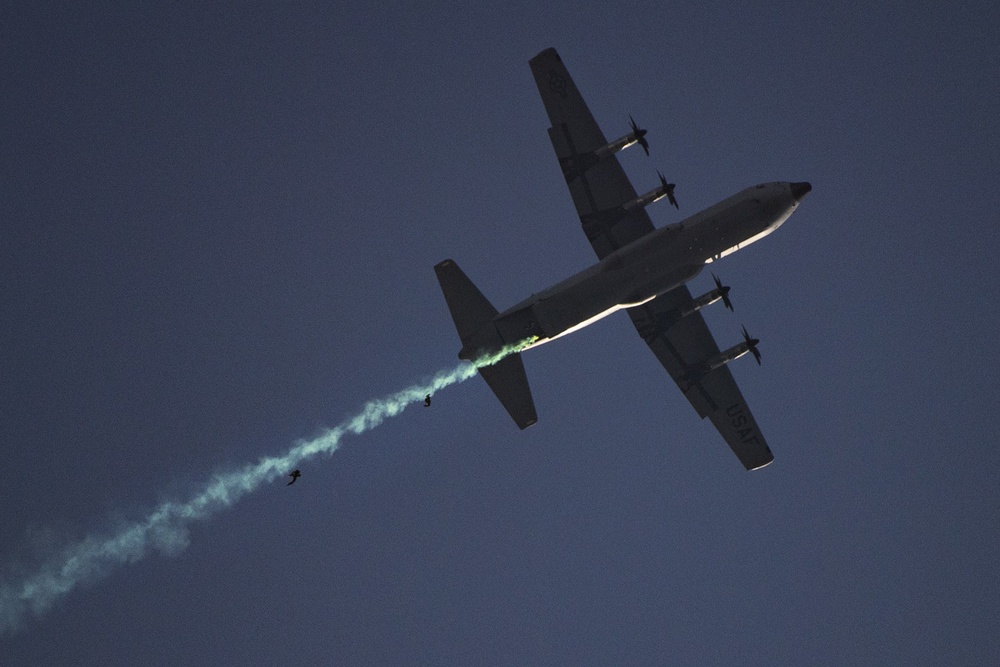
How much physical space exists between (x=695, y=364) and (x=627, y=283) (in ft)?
32.2

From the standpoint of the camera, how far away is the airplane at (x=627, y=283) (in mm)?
60344

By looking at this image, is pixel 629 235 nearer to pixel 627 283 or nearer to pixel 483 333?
pixel 627 283

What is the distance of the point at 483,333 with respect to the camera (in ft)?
202

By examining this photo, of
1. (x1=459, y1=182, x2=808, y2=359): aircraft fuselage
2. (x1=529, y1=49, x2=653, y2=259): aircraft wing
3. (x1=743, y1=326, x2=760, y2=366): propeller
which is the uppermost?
(x1=529, y1=49, x2=653, y2=259): aircraft wing

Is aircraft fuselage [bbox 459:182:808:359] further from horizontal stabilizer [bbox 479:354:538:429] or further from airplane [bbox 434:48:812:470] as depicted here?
horizontal stabilizer [bbox 479:354:538:429]

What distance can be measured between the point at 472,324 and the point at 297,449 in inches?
487

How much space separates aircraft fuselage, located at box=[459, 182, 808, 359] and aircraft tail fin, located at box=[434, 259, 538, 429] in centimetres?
151

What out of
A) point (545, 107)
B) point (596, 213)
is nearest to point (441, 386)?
point (596, 213)

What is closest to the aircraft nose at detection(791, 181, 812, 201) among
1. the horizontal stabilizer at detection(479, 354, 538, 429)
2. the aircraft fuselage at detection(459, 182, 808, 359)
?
the aircraft fuselage at detection(459, 182, 808, 359)

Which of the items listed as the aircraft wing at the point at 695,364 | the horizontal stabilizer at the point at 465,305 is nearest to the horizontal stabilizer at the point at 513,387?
the horizontal stabilizer at the point at 465,305

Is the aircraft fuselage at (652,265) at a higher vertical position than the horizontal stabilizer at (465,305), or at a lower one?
lower

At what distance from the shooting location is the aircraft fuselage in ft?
197

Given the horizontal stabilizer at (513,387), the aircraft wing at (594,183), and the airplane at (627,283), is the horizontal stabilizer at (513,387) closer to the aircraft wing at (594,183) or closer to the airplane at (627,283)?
the airplane at (627,283)

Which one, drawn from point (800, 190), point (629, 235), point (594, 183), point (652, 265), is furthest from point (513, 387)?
point (800, 190)
